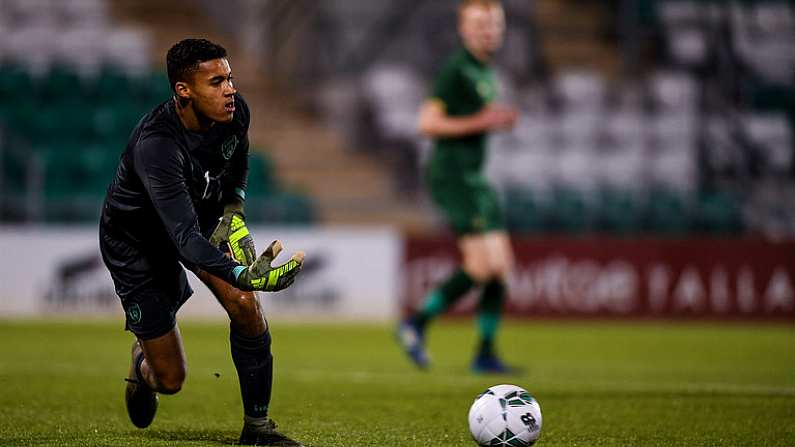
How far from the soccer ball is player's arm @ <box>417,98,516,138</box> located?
3.62 meters

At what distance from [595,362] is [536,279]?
199 inches

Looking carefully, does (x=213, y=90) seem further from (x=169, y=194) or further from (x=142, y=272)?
(x=142, y=272)

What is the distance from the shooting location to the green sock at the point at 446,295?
921 cm

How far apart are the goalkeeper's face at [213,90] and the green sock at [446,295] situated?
4.31 metres

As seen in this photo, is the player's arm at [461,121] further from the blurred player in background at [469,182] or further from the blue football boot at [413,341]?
the blue football boot at [413,341]

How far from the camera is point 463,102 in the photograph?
9.25m

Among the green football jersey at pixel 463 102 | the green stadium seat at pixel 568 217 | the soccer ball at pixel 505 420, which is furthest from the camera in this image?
the green stadium seat at pixel 568 217

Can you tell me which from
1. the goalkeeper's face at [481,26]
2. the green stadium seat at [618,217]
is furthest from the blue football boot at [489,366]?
the green stadium seat at [618,217]

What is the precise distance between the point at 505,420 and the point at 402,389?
2814 mm

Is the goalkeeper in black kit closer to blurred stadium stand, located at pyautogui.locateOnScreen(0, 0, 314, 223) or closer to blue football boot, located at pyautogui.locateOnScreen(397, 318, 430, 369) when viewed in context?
blue football boot, located at pyautogui.locateOnScreen(397, 318, 430, 369)

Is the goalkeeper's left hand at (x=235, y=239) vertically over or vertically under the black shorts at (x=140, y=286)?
over

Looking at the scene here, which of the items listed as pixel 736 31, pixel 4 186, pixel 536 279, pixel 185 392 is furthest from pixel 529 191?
pixel 185 392

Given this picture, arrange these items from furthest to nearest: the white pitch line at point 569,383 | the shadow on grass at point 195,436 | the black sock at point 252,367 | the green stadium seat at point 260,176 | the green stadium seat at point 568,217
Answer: the green stadium seat at point 568,217 → the green stadium seat at point 260,176 → the white pitch line at point 569,383 → the shadow on grass at point 195,436 → the black sock at point 252,367

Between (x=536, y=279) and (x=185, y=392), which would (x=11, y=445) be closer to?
(x=185, y=392)
